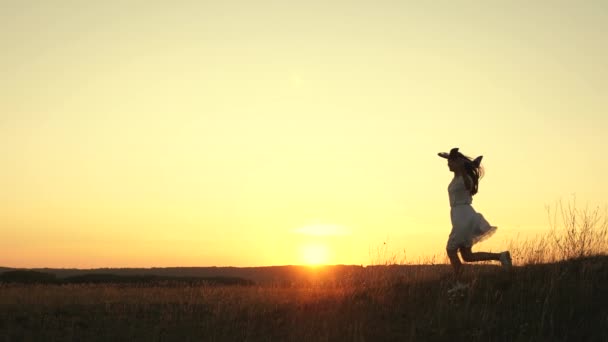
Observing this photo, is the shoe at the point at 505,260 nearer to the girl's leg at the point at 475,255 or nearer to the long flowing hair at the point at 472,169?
the girl's leg at the point at 475,255

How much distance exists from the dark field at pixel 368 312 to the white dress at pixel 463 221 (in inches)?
26.4

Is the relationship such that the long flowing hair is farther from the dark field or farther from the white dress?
the dark field

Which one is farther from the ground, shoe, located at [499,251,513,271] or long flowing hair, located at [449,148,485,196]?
long flowing hair, located at [449,148,485,196]

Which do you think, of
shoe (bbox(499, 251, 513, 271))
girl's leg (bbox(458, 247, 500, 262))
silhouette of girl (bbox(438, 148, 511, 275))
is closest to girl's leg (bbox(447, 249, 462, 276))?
silhouette of girl (bbox(438, 148, 511, 275))

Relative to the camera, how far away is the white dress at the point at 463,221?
12078mm

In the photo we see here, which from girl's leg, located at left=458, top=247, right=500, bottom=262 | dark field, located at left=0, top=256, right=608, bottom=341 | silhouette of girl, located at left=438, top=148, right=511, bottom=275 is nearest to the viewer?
dark field, located at left=0, top=256, right=608, bottom=341

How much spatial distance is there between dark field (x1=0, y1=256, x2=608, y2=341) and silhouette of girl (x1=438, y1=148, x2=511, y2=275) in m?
0.34

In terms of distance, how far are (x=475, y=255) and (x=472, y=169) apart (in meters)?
1.59

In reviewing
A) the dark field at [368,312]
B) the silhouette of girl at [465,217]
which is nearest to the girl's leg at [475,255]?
the silhouette of girl at [465,217]

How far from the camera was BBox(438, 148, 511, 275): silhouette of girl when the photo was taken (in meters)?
12.1

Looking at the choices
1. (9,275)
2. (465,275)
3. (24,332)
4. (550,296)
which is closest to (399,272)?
(465,275)

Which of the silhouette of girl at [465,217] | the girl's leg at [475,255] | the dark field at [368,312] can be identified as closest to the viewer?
the dark field at [368,312]

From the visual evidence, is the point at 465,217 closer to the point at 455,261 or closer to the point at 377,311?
the point at 455,261

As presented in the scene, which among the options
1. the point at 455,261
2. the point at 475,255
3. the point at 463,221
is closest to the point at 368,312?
the point at 455,261
